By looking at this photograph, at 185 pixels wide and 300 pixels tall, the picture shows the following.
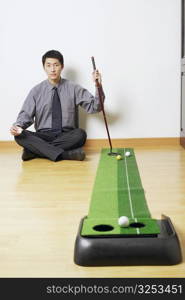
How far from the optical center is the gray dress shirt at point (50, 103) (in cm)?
430

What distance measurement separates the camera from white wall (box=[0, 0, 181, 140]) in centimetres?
448

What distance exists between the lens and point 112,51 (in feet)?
14.9

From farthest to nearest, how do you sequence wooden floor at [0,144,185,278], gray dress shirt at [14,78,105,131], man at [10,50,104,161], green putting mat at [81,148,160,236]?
gray dress shirt at [14,78,105,131] → man at [10,50,104,161] → green putting mat at [81,148,160,236] → wooden floor at [0,144,185,278]

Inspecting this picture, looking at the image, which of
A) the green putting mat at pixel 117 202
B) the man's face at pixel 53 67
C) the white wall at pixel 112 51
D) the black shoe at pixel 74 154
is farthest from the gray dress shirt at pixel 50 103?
the green putting mat at pixel 117 202

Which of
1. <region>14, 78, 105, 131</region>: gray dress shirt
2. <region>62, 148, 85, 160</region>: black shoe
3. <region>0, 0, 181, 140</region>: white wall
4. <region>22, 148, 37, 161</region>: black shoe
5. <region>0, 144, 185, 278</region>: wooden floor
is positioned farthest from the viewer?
<region>0, 0, 181, 140</region>: white wall

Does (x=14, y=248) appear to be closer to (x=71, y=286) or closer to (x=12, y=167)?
(x=71, y=286)

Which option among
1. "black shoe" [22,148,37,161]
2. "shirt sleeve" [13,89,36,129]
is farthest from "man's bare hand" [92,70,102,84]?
"black shoe" [22,148,37,161]

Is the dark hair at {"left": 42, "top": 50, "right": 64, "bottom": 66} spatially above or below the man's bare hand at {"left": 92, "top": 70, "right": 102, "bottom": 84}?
above

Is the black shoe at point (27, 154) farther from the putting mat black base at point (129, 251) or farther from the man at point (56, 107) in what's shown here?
the putting mat black base at point (129, 251)

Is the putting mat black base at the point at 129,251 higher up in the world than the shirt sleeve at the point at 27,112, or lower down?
lower down

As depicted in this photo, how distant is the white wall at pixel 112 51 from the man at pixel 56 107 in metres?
0.29

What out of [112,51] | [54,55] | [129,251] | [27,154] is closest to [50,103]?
[54,55]

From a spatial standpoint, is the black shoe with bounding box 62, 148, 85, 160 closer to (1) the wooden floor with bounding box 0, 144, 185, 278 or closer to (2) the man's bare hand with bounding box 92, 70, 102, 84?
(1) the wooden floor with bounding box 0, 144, 185, 278

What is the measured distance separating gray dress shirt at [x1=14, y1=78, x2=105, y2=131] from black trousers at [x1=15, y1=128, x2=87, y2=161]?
0.43 ft
